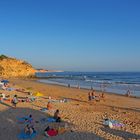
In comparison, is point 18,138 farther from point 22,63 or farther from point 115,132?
point 22,63

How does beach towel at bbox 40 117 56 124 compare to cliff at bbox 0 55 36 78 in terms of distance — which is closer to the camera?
beach towel at bbox 40 117 56 124

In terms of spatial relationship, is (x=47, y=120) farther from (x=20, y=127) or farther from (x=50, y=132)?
(x=50, y=132)

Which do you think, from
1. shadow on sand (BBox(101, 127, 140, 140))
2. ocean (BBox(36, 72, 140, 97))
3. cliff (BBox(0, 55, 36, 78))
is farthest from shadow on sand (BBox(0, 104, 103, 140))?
cliff (BBox(0, 55, 36, 78))

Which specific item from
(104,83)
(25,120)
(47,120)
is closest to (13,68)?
(104,83)

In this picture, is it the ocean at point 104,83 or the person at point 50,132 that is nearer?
the person at point 50,132

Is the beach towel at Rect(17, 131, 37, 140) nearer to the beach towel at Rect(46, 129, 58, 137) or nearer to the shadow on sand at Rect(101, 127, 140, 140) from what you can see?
the beach towel at Rect(46, 129, 58, 137)

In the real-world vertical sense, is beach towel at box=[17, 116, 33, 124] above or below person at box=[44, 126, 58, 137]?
above

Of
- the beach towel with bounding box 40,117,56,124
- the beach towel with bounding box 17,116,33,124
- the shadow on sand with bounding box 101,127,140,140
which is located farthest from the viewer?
the beach towel with bounding box 40,117,56,124

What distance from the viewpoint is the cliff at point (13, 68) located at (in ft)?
302

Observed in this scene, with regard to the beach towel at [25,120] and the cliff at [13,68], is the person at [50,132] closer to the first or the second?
the beach towel at [25,120]

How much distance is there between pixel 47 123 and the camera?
16.7m

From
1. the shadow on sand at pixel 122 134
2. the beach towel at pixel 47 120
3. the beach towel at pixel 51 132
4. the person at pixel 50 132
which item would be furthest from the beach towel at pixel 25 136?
the shadow on sand at pixel 122 134

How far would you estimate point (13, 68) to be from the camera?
95688mm

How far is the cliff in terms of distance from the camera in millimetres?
92125
